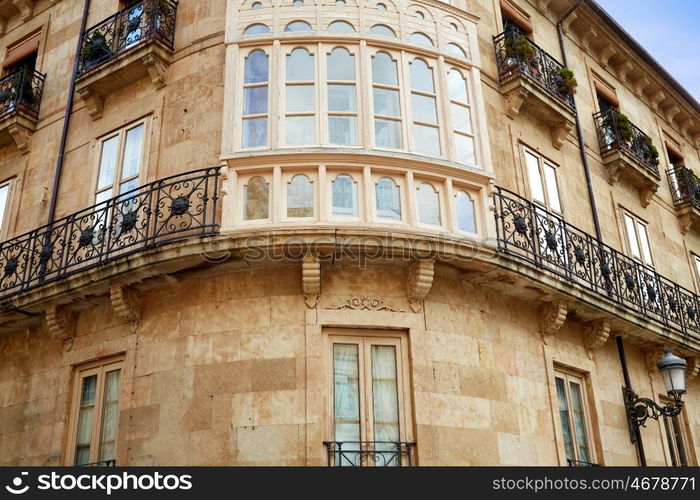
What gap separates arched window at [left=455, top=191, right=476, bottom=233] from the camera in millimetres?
10164

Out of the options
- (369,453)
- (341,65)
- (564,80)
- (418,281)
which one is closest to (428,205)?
(418,281)

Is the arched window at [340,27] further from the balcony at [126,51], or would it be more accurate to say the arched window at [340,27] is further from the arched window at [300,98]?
the balcony at [126,51]

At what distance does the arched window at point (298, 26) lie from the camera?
35.6 feet

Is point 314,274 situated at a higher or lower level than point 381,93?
lower

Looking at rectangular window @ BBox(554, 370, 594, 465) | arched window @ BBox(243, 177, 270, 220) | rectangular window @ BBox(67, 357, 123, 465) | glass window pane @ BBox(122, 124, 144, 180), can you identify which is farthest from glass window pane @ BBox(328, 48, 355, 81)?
rectangular window @ BBox(554, 370, 594, 465)

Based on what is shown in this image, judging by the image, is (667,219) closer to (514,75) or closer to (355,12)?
(514,75)

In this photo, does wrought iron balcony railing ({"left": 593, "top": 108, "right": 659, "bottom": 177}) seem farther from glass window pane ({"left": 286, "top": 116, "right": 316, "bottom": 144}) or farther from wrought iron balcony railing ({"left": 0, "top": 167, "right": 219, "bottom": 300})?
wrought iron balcony railing ({"left": 0, "top": 167, "right": 219, "bottom": 300})

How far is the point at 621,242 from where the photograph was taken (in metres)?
14.9

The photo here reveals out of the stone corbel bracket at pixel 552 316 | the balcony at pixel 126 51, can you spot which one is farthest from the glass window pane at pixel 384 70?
the stone corbel bracket at pixel 552 316
